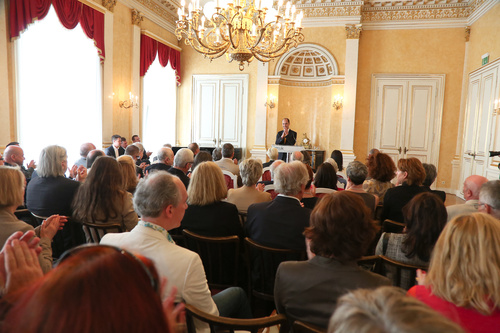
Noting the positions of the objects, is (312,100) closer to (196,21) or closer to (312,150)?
(312,150)

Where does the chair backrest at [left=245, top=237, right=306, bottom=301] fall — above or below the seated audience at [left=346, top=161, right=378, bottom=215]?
below

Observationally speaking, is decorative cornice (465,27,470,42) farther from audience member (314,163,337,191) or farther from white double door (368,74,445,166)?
audience member (314,163,337,191)

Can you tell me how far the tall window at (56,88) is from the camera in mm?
5895

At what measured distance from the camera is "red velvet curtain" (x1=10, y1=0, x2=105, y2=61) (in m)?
5.40

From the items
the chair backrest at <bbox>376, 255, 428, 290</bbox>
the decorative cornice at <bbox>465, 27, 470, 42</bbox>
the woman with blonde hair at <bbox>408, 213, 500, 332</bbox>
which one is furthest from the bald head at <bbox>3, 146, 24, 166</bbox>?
the decorative cornice at <bbox>465, 27, 470, 42</bbox>

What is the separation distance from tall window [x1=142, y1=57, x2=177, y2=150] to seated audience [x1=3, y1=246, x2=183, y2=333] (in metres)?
9.12

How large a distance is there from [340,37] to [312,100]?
1.93 meters

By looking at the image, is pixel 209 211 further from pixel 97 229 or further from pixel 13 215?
pixel 13 215

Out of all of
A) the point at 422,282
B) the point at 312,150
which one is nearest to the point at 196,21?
the point at 422,282

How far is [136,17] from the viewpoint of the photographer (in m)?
8.37

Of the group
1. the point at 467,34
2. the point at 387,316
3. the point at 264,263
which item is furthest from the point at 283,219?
the point at 467,34

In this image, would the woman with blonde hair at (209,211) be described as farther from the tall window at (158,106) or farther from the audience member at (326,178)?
the tall window at (158,106)

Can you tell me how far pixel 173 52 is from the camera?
10.4 metres

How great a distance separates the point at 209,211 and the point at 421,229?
1.45 m
